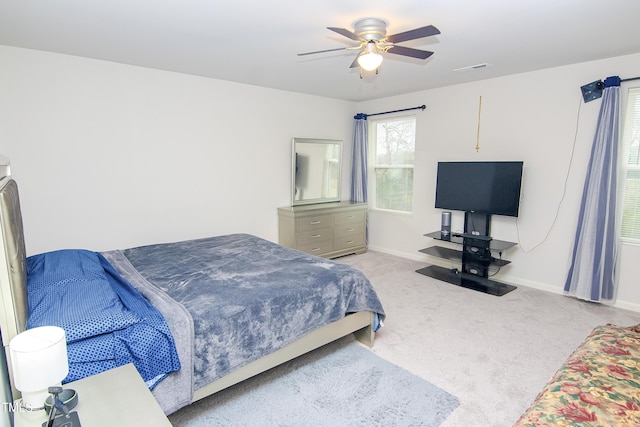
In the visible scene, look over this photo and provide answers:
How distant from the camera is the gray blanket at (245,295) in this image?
1928 millimetres

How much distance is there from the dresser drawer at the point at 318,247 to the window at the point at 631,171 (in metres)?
3.35

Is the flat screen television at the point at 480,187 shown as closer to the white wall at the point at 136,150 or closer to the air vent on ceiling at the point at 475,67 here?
the air vent on ceiling at the point at 475,67

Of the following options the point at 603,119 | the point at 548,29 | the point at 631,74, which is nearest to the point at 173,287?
the point at 548,29

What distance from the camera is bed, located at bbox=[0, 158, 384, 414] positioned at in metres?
1.52

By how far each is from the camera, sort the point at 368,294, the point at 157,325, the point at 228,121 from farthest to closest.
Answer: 1. the point at 228,121
2. the point at 368,294
3. the point at 157,325

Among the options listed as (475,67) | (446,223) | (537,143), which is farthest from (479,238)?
(475,67)

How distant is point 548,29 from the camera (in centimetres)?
259

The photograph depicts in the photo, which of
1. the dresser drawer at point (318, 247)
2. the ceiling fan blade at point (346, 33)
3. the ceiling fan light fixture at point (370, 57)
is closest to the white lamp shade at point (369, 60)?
the ceiling fan light fixture at point (370, 57)

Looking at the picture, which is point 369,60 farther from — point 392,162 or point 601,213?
point 392,162

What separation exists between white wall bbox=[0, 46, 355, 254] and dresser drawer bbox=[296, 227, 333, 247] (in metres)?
0.43

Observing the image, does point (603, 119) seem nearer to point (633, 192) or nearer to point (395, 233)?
point (633, 192)

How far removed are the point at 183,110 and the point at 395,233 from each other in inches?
137

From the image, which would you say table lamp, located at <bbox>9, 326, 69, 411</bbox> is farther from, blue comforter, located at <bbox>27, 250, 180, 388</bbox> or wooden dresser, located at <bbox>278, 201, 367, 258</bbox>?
wooden dresser, located at <bbox>278, 201, 367, 258</bbox>

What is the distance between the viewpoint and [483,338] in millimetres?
2850
